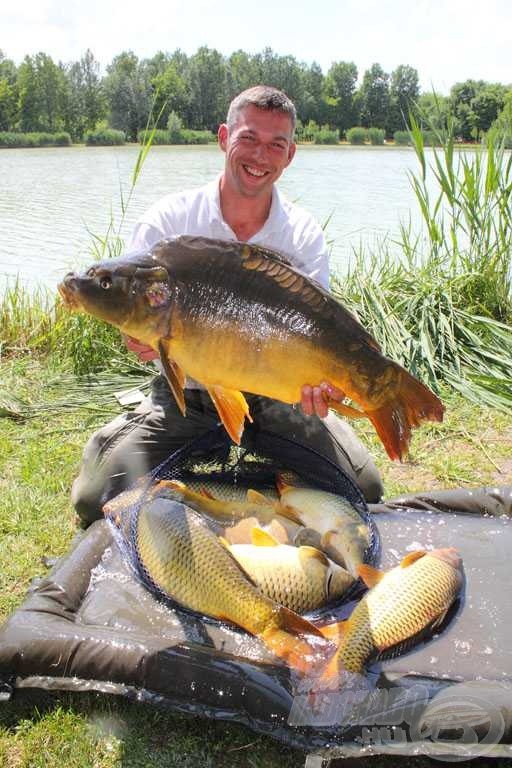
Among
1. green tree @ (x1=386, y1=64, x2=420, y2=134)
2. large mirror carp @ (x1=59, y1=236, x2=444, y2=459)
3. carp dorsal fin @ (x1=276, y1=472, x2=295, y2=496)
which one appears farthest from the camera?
green tree @ (x1=386, y1=64, x2=420, y2=134)

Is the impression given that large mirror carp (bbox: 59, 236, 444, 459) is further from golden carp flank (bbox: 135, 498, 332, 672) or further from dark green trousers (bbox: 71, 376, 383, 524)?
dark green trousers (bbox: 71, 376, 383, 524)

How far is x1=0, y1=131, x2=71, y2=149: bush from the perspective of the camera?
35.4m

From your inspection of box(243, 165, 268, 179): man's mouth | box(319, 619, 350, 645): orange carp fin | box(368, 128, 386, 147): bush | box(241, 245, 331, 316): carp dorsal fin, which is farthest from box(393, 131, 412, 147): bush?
box(368, 128, 386, 147): bush

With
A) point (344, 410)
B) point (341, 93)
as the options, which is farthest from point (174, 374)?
point (341, 93)

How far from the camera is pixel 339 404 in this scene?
1806 millimetres

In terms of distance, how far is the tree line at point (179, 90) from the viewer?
43.4 metres

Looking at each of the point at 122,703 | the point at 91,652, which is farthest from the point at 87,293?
the point at 122,703

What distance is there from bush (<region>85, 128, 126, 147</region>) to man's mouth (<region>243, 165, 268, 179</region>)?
33669 millimetres

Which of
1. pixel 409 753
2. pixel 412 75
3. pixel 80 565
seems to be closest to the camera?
pixel 409 753

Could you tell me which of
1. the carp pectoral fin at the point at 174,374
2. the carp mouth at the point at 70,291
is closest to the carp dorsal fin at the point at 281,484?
the carp pectoral fin at the point at 174,374

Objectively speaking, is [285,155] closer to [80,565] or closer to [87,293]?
[87,293]

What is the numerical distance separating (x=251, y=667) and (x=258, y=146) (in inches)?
64.1

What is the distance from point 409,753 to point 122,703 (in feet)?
2.22

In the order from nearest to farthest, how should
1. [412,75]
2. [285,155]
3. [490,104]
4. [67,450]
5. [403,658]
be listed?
[403,658]
[285,155]
[67,450]
[490,104]
[412,75]
